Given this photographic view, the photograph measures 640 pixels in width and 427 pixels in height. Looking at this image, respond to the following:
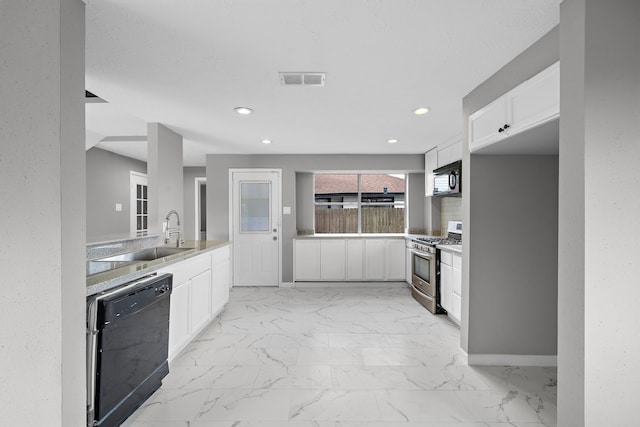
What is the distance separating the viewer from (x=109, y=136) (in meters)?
4.34

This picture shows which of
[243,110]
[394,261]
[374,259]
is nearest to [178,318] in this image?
[243,110]

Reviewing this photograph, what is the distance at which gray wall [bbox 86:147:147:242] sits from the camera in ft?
15.9

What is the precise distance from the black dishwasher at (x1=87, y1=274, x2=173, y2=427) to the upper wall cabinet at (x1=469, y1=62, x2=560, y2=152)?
99.4 inches

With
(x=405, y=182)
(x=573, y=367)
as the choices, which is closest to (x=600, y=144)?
(x=573, y=367)

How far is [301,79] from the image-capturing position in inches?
87.7

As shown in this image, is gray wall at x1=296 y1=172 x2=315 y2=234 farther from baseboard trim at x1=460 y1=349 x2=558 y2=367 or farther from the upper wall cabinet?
baseboard trim at x1=460 y1=349 x2=558 y2=367

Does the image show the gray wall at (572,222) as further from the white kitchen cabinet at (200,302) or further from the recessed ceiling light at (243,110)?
the white kitchen cabinet at (200,302)

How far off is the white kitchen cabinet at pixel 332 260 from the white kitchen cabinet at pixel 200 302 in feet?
7.12

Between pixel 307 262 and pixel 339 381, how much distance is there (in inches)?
112

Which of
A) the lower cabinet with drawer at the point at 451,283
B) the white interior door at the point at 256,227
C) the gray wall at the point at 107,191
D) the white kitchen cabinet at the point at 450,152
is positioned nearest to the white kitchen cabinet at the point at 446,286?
the lower cabinet with drawer at the point at 451,283

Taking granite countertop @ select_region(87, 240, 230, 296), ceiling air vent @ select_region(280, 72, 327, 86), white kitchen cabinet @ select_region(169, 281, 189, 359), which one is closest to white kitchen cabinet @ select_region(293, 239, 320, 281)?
white kitchen cabinet @ select_region(169, 281, 189, 359)

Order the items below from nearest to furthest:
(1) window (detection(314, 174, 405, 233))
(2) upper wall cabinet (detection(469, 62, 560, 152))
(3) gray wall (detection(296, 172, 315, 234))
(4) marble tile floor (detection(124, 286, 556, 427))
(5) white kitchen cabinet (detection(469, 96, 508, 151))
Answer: (2) upper wall cabinet (detection(469, 62, 560, 152)), (4) marble tile floor (detection(124, 286, 556, 427)), (5) white kitchen cabinet (detection(469, 96, 508, 151)), (3) gray wall (detection(296, 172, 315, 234)), (1) window (detection(314, 174, 405, 233))

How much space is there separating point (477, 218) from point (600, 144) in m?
1.18

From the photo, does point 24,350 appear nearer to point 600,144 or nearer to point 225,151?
point 600,144
